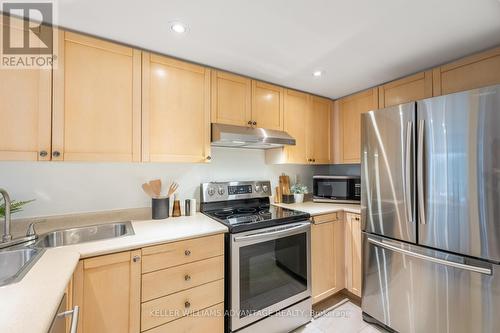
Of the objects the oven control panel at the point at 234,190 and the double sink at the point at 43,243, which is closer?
the double sink at the point at 43,243

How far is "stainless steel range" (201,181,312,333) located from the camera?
1583 mm

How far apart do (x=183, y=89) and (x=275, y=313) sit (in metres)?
1.94

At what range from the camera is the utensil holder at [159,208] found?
71.0 inches

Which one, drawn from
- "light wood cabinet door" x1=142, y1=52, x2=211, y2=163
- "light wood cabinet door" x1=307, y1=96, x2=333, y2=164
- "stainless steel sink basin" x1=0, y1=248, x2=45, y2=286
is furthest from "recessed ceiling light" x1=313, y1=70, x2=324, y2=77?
"stainless steel sink basin" x1=0, y1=248, x2=45, y2=286

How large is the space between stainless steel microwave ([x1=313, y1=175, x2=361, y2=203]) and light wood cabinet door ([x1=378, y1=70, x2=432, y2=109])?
87cm

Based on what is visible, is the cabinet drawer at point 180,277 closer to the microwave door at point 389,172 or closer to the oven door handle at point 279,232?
the oven door handle at point 279,232

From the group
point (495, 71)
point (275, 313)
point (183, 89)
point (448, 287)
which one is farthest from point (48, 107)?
point (495, 71)

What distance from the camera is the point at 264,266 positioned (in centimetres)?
174

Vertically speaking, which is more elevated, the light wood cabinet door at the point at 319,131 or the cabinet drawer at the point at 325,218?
the light wood cabinet door at the point at 319,131

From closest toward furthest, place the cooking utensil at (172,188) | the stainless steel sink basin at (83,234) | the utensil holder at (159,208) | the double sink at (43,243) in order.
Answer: the double sink at (43,243)
the stainless steel sink basin at (83,234)
the utensil holder at (159,208)
the cooking utensil at (172,188)

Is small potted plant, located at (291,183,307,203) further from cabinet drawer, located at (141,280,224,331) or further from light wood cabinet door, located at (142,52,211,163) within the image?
cabinet drawer, located at (141,280,224,331)

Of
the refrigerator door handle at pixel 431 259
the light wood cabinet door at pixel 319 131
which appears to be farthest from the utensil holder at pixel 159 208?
the refrigerator door handle at pixel 431 259

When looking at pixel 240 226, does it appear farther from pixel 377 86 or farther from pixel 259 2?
pixel 377 86

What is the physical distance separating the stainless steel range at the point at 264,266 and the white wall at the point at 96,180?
193 millimetres
